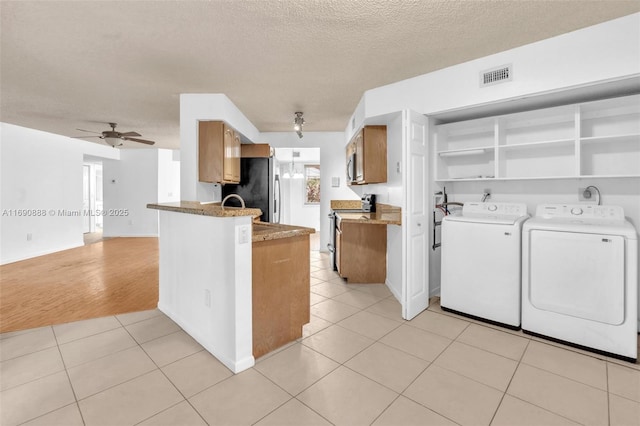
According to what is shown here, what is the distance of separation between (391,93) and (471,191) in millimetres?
1486

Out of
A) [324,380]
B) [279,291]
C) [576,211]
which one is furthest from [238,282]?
[576,211]

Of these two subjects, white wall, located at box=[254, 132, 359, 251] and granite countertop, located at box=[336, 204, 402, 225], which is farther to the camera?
white wall, located at box=[254, 132, 359, 251]

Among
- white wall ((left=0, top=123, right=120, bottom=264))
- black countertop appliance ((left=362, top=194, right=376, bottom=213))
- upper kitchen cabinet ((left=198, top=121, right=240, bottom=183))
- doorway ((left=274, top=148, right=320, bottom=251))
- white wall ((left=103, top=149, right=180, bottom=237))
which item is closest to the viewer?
upper kitchen cabinet ((left=198, top=121, right=240, bottom=183))

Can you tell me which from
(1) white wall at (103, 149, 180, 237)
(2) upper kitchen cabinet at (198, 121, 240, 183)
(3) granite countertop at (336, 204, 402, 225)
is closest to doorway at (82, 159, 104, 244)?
(1) white wall at (103, 149, 180, 237)

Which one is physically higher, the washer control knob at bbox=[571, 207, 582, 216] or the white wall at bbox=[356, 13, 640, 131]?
the white wall at bbox=[356, 13, 640, 131]

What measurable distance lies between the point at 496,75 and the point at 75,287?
17.9ft

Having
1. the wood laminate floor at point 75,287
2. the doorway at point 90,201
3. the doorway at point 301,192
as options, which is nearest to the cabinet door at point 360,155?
the wood laminate floor at point 75,287

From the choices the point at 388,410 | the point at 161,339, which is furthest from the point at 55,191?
the point at 388,410

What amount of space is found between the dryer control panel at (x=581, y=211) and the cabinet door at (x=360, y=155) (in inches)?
80.0

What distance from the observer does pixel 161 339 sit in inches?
95.4

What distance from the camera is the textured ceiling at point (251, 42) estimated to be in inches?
80.7

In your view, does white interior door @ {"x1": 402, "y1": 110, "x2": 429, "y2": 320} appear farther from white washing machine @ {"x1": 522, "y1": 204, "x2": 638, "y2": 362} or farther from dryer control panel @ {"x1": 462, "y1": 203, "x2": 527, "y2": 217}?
white washing machine @ {"x1": 522, "y1": 204, "x2": 638, "y2": 362}

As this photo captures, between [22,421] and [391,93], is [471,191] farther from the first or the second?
[22,421]

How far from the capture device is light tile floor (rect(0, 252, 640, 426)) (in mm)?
1576
